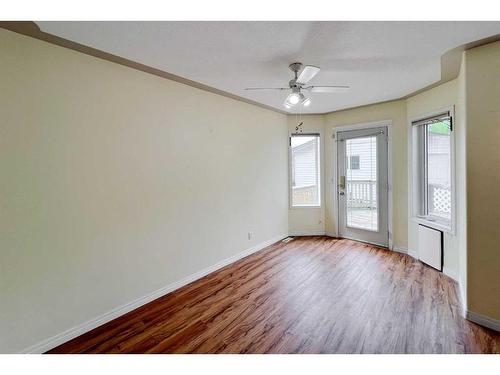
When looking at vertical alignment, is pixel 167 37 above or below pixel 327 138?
above

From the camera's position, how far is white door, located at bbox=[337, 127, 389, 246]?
14.3ft

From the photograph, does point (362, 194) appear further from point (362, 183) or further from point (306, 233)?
point (306, 233)

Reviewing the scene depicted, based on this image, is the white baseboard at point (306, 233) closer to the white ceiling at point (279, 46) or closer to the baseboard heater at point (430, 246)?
the baseboard heater at point (430, 246)

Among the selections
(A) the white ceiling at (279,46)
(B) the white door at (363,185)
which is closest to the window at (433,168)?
(B) the white door at (363,185)

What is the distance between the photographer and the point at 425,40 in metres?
2.12

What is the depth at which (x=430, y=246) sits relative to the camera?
11.6 ft

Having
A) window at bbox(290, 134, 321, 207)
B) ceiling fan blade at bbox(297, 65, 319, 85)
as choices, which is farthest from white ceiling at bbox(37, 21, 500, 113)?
window at bbox(290, 134, 321, 207)

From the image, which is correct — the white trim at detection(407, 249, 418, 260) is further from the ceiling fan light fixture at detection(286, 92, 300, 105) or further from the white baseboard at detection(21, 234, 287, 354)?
the ceiling fan light fixture at detection(286, 92, 300, 105)

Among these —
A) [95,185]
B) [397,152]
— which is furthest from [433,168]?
[95,185]

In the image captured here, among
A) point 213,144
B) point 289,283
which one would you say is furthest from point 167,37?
point 289,283

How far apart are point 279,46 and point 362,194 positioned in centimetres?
330

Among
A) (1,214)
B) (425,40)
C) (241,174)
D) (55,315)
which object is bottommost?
(55,315)
